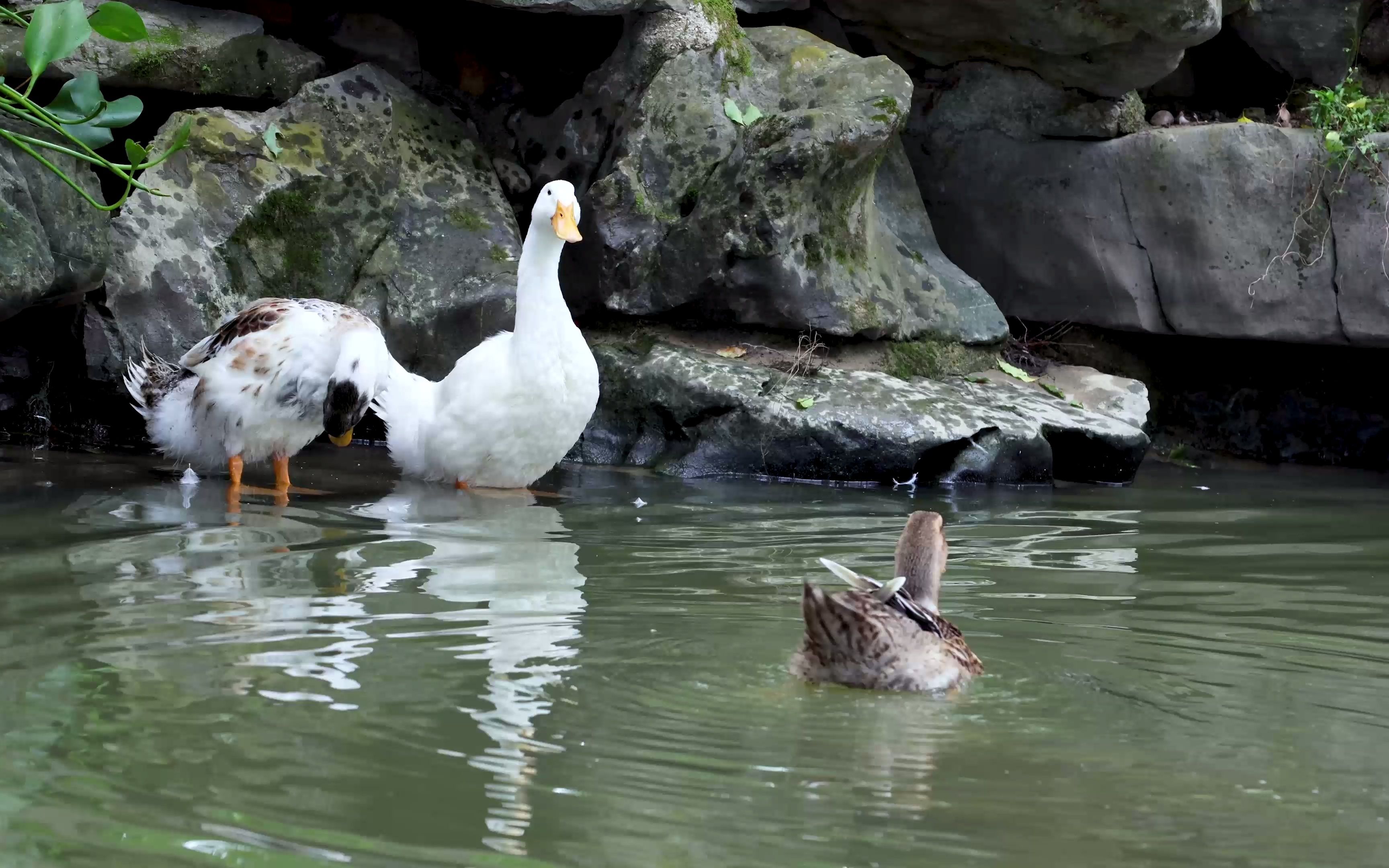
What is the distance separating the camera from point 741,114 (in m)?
9.25

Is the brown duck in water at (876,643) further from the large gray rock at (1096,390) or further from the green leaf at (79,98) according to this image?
the large gray rock at (1096,390)

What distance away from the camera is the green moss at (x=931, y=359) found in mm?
9336

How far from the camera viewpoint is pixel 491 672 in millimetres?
3846

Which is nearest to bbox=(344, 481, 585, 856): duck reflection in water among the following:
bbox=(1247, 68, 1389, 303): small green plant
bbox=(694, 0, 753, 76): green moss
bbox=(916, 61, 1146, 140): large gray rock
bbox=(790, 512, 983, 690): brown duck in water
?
bbox=(790, 512, 983, 690): brown duck in water

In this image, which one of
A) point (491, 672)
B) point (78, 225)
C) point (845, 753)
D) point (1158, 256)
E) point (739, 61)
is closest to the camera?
point (845, 753)

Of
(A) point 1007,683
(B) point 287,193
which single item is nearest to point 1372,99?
(B) point 287,193

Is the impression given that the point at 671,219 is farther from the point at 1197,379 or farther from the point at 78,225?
the point at 1197,379

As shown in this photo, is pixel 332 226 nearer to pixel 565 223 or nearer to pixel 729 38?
pixel 565 223

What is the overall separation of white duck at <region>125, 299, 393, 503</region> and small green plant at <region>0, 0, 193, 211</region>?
2.77 meters

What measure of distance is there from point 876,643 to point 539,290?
406 centimetres

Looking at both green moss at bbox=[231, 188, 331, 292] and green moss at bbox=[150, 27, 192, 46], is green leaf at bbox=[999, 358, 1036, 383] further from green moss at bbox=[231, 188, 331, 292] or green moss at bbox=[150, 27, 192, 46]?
green moss at bbox=[150, 27, 192, 46]

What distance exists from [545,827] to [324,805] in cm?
41

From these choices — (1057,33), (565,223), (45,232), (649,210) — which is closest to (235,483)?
(45,232)

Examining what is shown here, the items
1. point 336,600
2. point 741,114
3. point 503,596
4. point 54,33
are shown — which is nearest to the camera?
point 54,33
